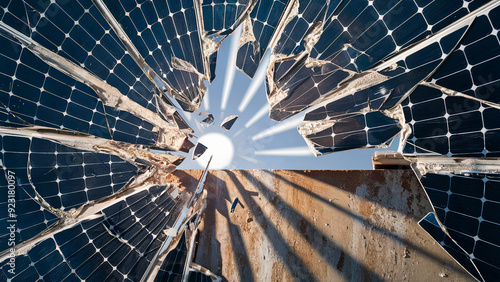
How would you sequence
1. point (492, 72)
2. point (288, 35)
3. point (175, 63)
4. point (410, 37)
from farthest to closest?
point (175, 63) → point (288, 35) → point (410, 37) → point (492, 72)

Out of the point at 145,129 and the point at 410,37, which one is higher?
the point at 410,37

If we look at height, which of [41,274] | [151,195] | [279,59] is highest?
[279,59]

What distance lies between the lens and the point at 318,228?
271cm

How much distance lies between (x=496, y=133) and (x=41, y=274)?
4509mm

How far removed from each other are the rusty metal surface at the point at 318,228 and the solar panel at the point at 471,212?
9.8 inches

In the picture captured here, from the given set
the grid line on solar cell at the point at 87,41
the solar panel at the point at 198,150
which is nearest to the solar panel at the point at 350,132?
the solar panel at the point at 198,150

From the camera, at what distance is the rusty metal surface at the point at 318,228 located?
2479 millimetres

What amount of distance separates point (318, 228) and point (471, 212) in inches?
52.3

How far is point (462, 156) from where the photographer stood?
2.02 m

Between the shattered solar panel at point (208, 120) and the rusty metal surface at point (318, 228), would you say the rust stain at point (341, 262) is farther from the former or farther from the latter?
the shattered solar panel at point (208, 120)

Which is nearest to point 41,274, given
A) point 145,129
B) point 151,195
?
point 151,195

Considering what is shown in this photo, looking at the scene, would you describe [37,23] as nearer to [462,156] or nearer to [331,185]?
[331,185]

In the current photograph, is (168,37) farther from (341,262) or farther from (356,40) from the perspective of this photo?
(341,262)

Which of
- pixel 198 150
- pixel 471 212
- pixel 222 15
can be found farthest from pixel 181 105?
pixel 471 212
